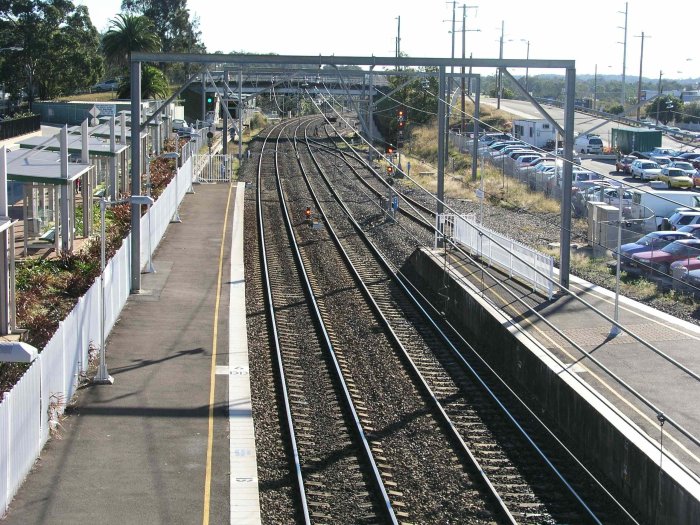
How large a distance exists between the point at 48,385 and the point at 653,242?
17284 millimetres

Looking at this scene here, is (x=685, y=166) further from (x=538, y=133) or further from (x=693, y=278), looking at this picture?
(x=693, y=278)

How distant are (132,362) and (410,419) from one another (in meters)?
4.80

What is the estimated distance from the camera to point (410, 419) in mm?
14117

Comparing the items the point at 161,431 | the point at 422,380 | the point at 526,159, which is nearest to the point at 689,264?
the point at 422,380

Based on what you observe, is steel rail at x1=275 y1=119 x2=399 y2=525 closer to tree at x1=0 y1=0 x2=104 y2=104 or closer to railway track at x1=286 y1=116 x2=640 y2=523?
railway track at x1=286 y1=116 x2=640 y2=523

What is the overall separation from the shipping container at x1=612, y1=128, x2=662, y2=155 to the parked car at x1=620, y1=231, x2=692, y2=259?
3261 cm

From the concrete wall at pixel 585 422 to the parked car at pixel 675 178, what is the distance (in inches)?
999

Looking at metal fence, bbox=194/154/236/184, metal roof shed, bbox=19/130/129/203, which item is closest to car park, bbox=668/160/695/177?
metal fence, bbox=194/154/236/184

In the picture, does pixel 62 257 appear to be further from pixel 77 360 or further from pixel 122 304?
pixel 77 360

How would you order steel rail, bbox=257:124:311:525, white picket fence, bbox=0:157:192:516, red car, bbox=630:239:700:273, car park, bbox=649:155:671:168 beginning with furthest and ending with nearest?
car park, bbox=649:155:671:168 < red car, bbox=630:239:700:273 < steel rail, bbox=257:124:311:525 < white picket fence, bbox=0:157:192:516

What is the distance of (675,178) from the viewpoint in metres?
42.7

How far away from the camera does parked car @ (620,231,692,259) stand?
25000mm

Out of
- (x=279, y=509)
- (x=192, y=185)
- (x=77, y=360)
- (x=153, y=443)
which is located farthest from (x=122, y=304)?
(x=192, y=185)

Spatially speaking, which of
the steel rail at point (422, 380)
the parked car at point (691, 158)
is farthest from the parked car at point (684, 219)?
the parked car at point (691, 158)
